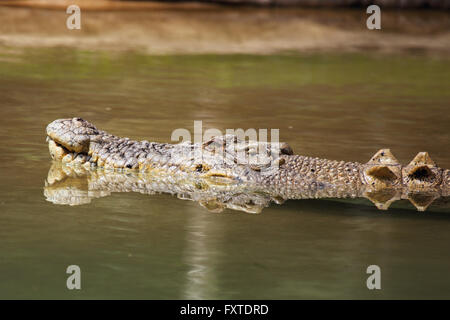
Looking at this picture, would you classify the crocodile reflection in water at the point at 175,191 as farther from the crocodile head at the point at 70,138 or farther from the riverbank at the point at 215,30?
the riverbank at the point at 215,30

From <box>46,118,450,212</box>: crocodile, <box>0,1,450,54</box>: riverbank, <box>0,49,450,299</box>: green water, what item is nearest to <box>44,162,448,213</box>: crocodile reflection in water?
<box>46,118,450,212</box>: crocodile

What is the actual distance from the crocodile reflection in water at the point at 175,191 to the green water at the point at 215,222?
0.47ft

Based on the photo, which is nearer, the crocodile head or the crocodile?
the crocodile

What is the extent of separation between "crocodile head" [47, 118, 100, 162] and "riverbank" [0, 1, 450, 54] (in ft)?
30.6

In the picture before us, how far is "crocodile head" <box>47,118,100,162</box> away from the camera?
26.5ft

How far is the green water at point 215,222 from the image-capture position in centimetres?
540

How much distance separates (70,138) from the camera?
318 inches

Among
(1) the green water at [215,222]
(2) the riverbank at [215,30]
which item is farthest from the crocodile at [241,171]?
(2) the riverbank at [215,30]

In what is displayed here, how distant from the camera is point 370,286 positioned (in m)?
5.44

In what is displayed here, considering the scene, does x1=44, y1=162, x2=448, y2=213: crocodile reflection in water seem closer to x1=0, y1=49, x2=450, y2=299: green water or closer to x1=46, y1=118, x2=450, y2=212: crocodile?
x1=46, y1=118, x2=450, y2=212: crocodile

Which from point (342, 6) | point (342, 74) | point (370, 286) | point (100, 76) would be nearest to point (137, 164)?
point (370, 286)

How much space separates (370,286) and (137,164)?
3324 mm

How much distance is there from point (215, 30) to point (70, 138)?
42.3ft
